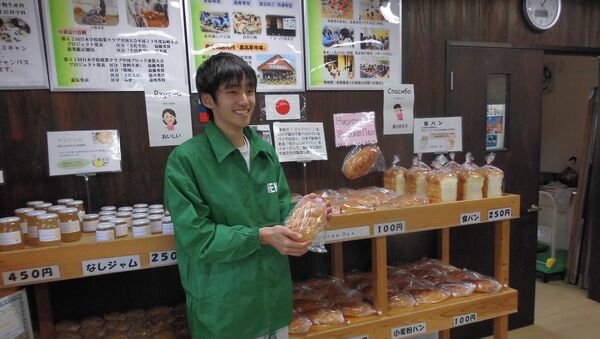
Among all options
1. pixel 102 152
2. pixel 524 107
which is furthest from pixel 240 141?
pixel 524 107

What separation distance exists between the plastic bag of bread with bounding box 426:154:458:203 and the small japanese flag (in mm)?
787

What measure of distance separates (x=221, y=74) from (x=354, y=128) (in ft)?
3.71

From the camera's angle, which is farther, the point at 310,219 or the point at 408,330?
the point at 408,330

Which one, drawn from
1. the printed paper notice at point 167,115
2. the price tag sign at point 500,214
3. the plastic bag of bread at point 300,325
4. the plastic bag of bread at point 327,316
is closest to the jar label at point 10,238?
the printed paper notice at point 167,115

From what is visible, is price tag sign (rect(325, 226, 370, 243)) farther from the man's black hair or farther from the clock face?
the clock face

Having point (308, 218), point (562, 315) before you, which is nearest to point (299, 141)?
point (308, 218)

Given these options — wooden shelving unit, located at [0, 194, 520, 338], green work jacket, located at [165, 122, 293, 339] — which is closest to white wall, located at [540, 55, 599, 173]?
wooden shelving unit, located at [0, 194, 520, 338]

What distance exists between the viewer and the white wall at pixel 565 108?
4230 mm

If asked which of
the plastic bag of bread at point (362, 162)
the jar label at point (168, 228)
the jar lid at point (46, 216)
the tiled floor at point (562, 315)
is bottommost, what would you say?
the tiled floor at point (562, 315)

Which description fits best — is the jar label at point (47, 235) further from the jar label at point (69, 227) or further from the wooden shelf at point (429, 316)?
the wooden shelf at point (429, 316)

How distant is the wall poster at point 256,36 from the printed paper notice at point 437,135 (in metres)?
0.83

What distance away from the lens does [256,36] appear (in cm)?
200

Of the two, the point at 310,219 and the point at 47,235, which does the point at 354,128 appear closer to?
the point at 310,219

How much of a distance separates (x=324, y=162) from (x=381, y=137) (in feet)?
1.31
